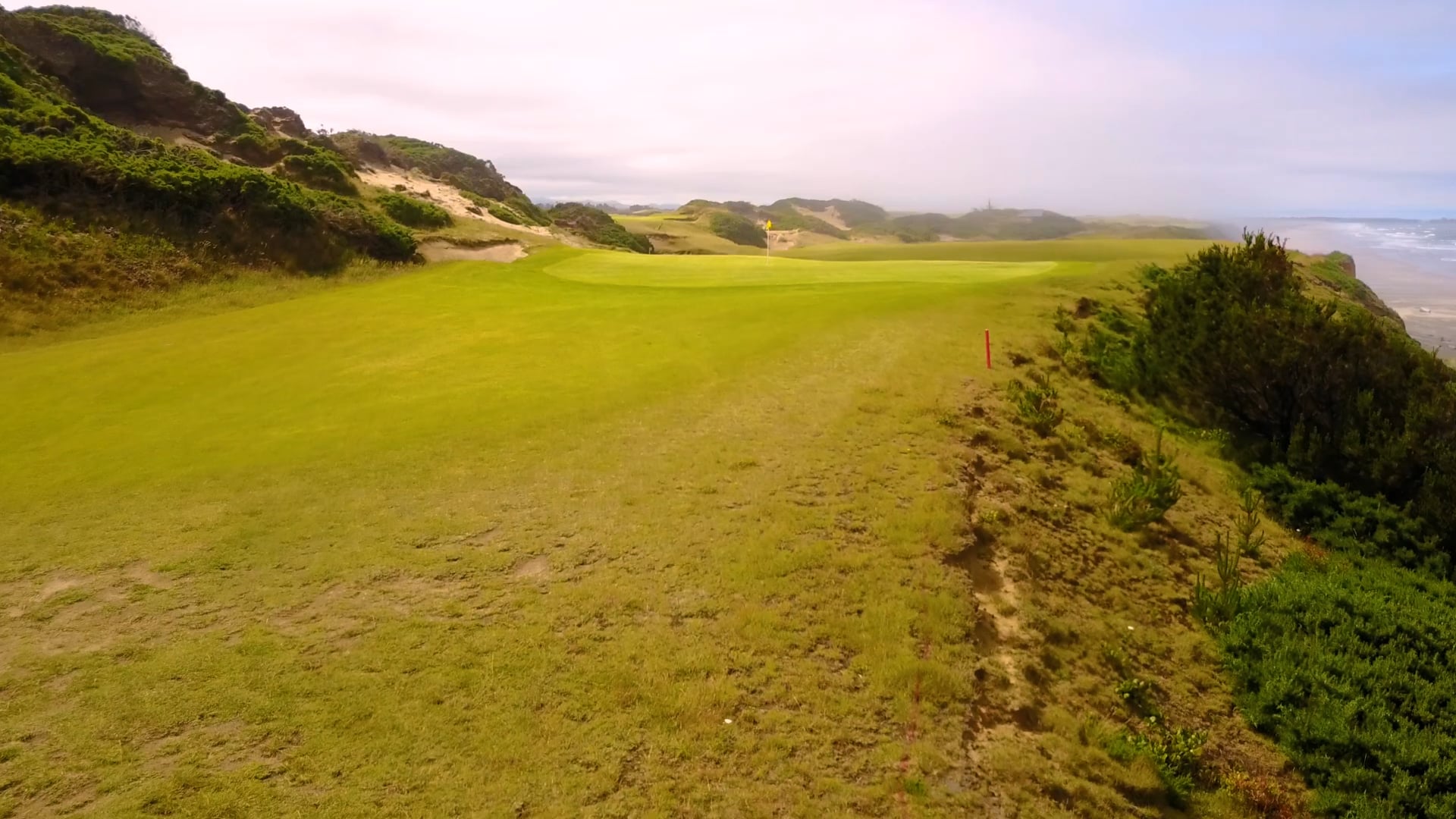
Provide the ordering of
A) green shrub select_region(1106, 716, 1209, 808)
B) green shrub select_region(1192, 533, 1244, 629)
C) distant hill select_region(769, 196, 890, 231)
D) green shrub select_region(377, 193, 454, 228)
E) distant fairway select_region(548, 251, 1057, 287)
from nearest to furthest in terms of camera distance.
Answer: green shrub select_region(1106, 716, 1209, 808), green shrub select_region(1192, 533, 1244, 629), distant fairway select_region(548, 251, 1057, 287), green shrub select_region(377, 193, 454, 228), distant hill select_region(769, 196, 890, 231)

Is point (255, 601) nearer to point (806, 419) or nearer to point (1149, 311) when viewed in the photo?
point (806, 419)

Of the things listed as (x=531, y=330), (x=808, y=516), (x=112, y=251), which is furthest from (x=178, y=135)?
(x=808, y=516)

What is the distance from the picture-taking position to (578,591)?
24.5 feet

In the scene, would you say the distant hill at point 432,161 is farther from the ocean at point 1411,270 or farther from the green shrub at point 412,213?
the ocean at point 1411,270

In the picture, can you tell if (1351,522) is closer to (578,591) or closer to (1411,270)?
(578,591)

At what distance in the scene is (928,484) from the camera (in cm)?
1009

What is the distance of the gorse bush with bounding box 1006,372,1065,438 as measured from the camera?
1327 cm

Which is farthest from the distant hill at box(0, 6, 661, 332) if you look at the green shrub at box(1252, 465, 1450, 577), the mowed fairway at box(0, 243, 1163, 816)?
the green shrub at box(1252, 465, 1450, 577)

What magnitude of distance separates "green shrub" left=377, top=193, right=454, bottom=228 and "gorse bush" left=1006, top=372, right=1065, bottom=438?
27.6 m

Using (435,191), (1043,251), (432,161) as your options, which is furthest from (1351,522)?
(432,161)

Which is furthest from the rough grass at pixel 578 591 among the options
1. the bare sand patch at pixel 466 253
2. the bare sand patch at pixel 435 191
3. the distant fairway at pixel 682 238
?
the distant fairway at pixel 682 238

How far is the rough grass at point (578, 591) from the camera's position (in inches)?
211

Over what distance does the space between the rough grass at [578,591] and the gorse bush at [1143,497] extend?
0.31m

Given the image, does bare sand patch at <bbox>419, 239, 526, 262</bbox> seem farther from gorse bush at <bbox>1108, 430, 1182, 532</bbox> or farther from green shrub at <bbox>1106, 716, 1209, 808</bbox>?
green shrub at <bbox>1106, 716, 1209, 808</bbox>
